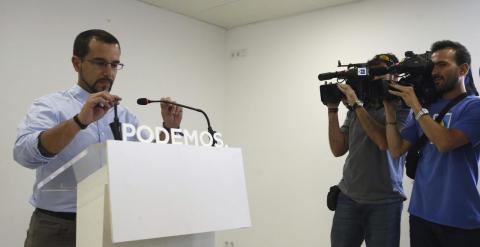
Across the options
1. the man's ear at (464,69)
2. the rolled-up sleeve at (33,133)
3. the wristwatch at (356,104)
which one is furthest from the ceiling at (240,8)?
the rolled-up sleeve at (33,133)

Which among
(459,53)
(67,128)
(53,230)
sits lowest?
(53,230)

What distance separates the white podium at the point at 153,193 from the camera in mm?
1144

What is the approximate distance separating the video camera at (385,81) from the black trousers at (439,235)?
59 centimetres

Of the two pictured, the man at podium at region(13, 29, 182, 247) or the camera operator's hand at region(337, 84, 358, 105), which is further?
the camera operator's hand at region(337, 84, 358, 105)

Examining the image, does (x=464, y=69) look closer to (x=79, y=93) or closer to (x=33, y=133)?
(x=79, y=93)

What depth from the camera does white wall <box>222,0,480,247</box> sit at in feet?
10.6

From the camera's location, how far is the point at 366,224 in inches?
90.6

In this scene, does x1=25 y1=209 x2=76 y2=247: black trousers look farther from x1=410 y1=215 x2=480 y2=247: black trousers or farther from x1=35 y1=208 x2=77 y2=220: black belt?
x1=410 y1=215 x2=480 y2=247: black trousers

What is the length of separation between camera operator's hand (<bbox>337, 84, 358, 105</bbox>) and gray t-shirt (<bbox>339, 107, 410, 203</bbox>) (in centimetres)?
16

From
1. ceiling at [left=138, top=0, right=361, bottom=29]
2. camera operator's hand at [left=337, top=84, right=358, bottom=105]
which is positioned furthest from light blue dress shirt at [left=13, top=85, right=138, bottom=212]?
ceiling at [left=138, top=0, right=361, bottom=29]

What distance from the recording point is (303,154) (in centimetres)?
374

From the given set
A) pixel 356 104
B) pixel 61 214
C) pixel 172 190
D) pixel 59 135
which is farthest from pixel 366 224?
pixel 59 135

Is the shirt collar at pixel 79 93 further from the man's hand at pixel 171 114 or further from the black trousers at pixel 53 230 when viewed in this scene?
the black trousers at pixel 53 230

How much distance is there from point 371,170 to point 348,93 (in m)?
0.43
